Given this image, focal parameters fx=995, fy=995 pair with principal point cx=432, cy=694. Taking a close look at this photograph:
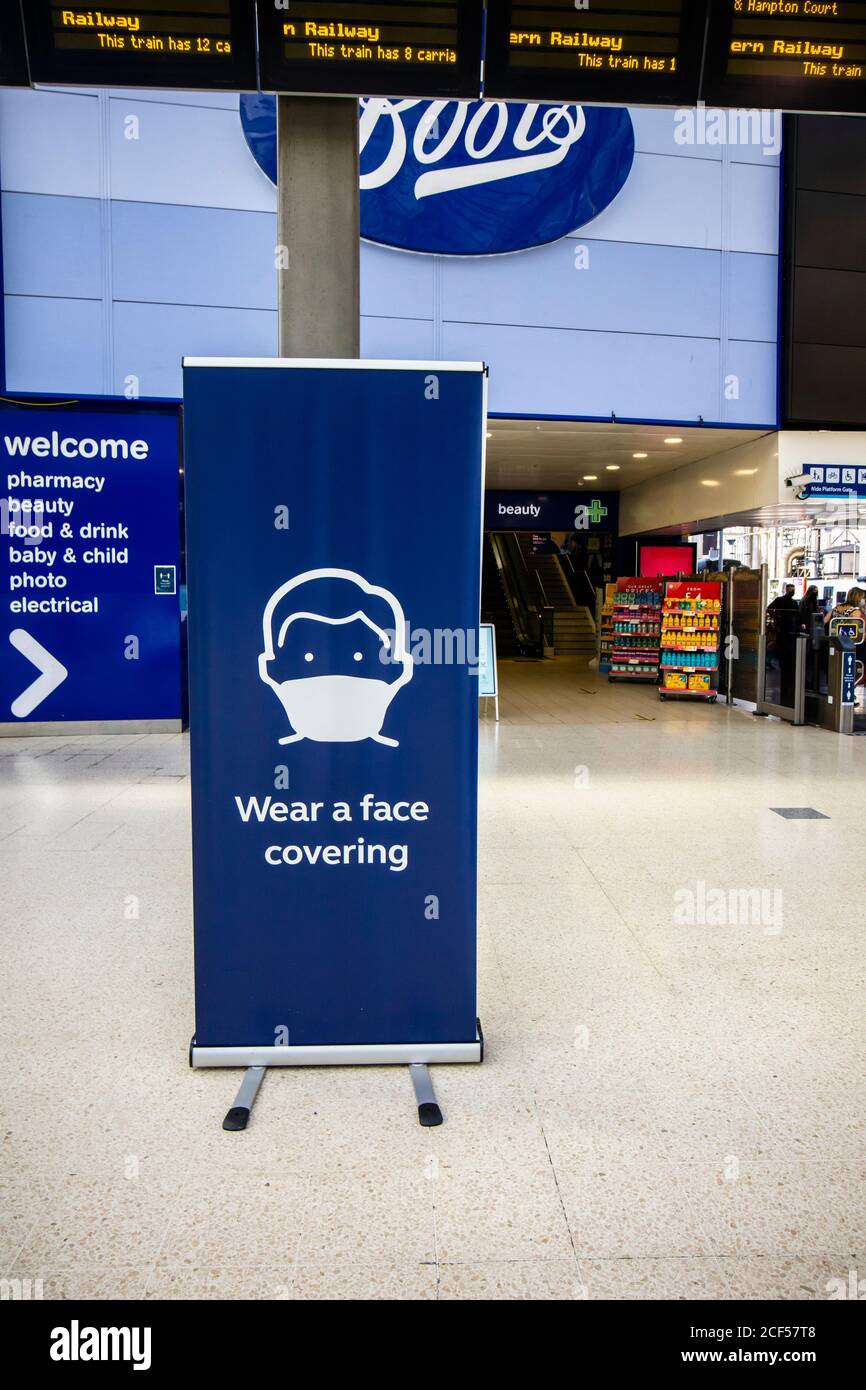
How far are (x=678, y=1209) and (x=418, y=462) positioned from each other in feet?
6.15

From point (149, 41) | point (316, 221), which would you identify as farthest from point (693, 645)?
point (149, 41)

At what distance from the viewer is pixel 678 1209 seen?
7.04ft

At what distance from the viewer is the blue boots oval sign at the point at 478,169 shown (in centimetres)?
919

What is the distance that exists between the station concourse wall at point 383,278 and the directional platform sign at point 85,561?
1.52ft

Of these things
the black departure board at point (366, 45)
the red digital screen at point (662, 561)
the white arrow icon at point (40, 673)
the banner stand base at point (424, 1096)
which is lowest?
the banner stand base at point (424, 1096)

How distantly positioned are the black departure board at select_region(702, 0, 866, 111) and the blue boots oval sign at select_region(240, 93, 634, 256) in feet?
21.3

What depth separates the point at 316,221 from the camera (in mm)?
3367

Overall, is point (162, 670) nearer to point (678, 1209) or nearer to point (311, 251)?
point (311, 251)

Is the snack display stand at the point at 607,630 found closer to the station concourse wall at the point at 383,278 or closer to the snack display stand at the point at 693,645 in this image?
the snack display stand at the point at 693,645

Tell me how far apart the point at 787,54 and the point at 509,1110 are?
3459 millimetres

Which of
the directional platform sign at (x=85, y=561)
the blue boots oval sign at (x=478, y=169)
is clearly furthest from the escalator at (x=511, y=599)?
the directional platform sign at (x=85, y=561)

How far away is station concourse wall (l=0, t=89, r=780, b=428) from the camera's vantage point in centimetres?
895

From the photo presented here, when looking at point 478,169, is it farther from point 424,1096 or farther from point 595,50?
point 424,1096

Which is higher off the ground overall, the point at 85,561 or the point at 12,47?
the point at 12,47
